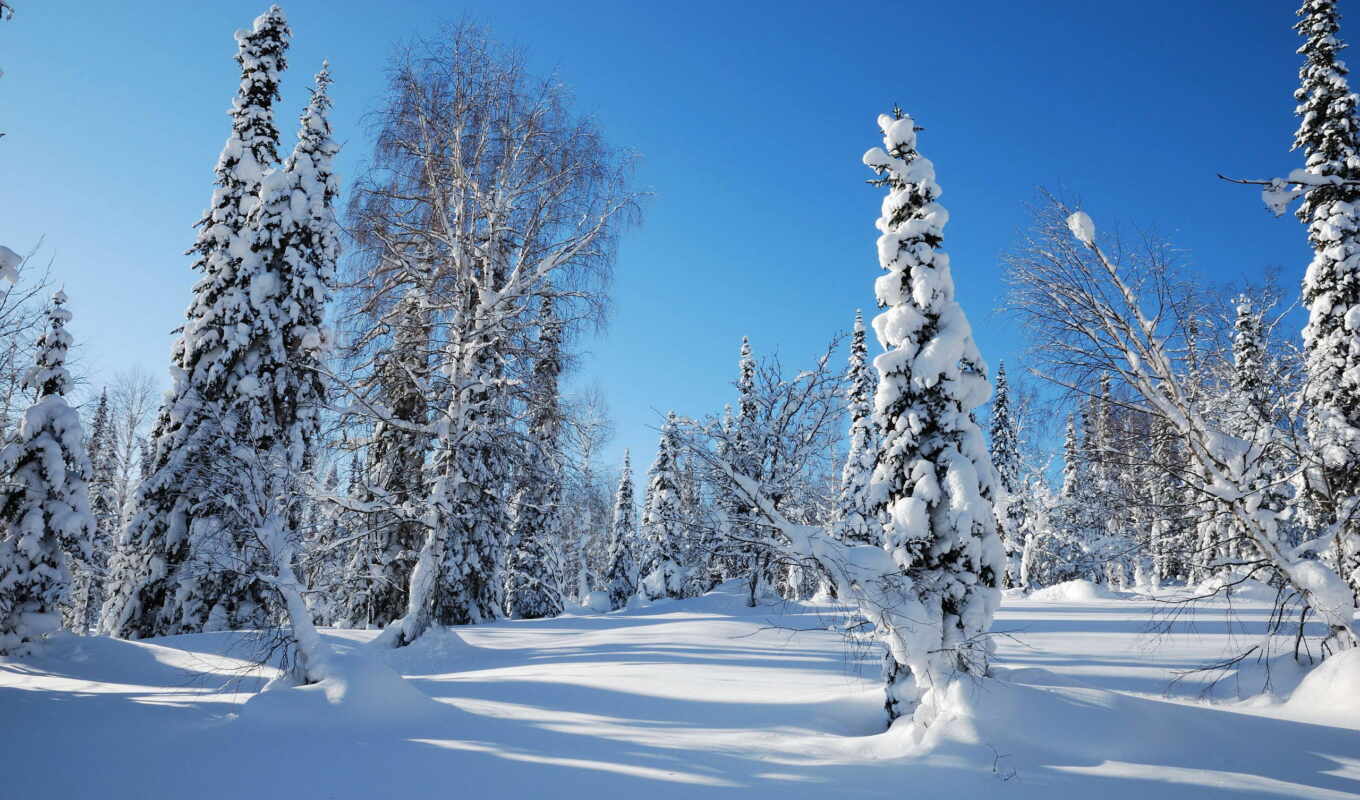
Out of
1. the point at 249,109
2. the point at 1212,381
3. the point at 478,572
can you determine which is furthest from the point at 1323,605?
the point at 249,109

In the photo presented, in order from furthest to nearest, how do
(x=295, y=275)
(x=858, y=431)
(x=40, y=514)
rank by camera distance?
1. (x=858, y=431)
2. (x=295, y=275)
3. (x=40, y=514)

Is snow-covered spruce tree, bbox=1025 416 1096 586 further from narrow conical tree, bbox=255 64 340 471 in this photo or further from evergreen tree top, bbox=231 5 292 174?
evergreen tree top, bbox=231 5 292 174

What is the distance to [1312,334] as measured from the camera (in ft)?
46.5

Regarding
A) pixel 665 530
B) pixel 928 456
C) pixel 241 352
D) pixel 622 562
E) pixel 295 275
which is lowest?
pixel 622 562

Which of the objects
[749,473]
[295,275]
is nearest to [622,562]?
[749,473]

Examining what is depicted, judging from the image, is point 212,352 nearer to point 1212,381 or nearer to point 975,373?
point 975,373

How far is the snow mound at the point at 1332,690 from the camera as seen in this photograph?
7.98m

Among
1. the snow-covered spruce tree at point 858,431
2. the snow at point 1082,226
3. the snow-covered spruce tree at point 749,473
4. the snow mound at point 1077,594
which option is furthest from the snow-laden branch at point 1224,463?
the snow-covered spruce tree at point 858,431

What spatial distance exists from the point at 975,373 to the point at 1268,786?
4719 mm

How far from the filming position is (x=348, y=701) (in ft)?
24.0

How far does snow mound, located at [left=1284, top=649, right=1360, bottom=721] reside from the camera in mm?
7980

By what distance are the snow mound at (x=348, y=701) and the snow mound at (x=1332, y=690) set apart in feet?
33.4

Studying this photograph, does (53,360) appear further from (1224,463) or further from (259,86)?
(1224,463)

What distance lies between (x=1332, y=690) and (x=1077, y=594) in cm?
1457
